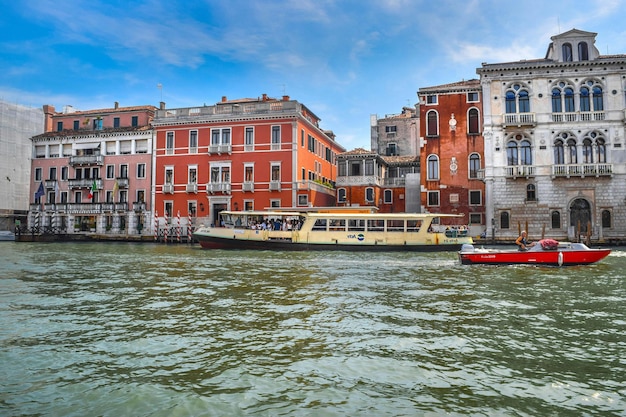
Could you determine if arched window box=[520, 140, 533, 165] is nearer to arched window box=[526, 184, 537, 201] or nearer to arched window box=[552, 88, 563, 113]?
arched window box=[526, 184, 537, 201]

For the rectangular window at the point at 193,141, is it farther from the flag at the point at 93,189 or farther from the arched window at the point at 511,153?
the arched window at the point at 511,153

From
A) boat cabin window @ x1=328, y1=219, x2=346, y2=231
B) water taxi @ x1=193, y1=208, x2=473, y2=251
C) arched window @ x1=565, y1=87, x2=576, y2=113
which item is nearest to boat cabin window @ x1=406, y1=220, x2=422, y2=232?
water taxi @ x1=193, y1=208, x2=473, y2=251

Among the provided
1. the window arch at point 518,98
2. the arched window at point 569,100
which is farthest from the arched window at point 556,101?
the window arch at point 518,98

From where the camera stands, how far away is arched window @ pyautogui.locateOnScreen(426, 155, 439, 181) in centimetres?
3222

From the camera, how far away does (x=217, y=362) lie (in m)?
5.25

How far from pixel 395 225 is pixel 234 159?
14.6 m

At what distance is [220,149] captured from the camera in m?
33.8

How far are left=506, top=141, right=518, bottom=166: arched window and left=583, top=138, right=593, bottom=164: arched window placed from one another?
13.1 feet

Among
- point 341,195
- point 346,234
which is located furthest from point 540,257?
point 341,195

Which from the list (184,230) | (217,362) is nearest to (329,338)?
(217,362)

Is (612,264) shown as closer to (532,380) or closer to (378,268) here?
(378,268)

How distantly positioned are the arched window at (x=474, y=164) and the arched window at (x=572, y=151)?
5.37 metres

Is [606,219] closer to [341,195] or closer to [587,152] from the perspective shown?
[587,152]

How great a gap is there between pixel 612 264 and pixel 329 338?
13.9 metres
